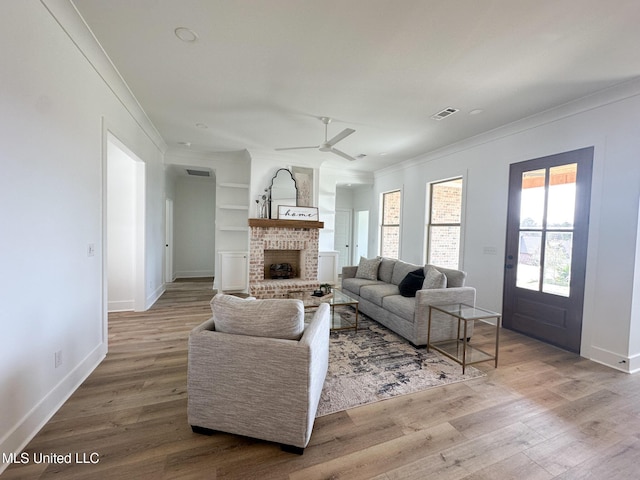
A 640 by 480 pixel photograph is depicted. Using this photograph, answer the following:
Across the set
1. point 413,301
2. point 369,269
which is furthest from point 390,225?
point 413,301

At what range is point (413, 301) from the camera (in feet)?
10.5

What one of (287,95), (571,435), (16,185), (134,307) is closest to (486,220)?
(571,435)

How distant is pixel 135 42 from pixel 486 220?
15.0ft

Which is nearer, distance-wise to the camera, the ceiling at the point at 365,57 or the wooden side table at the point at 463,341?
the ceiling at the point at 365,57

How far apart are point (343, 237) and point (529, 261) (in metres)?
5.11

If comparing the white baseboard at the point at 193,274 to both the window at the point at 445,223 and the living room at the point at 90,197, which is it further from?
the window at the point at 445,223

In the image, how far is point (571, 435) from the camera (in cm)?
176

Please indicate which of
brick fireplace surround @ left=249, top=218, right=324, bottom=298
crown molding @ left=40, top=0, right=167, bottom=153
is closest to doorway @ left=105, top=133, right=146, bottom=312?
crown molding @ left=40, top=0, right=167, bottom=153

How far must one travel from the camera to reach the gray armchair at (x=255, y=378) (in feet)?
4.98

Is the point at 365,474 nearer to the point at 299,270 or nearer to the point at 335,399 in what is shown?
the point at 335,399

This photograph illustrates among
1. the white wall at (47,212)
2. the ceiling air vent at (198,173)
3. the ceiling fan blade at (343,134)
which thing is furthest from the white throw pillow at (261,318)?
the ceiling air vent at (198,173)

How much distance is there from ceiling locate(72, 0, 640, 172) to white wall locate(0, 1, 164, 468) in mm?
486

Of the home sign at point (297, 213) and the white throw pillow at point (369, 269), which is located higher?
the home sign at point (297, 213)

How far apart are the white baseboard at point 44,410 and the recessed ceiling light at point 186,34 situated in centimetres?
273
